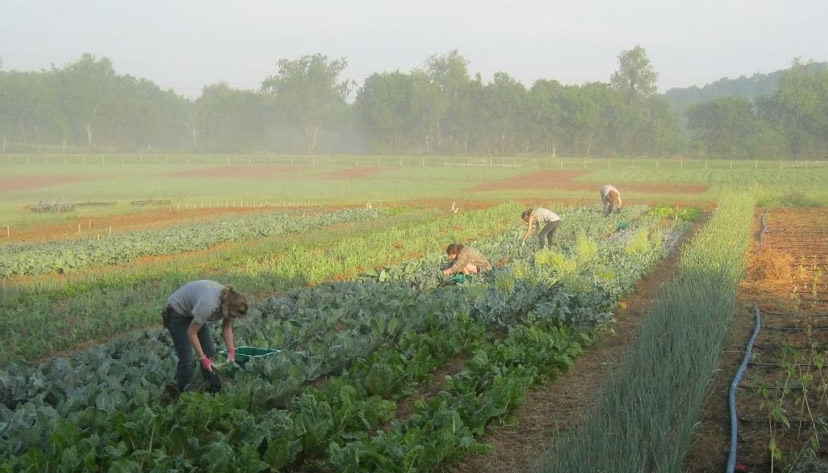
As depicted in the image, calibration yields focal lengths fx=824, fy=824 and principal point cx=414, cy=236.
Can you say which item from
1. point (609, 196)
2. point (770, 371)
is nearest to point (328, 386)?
point (770, 371)

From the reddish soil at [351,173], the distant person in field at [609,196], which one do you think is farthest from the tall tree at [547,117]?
the distant person in field at [609,196]

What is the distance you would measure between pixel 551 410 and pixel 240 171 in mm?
59105

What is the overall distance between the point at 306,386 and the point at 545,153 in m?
85.7

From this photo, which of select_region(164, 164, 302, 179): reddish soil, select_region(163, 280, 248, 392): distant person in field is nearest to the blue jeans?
select_region(163, 280, 248, 392): distant person in field

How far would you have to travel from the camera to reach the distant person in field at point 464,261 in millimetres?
13043

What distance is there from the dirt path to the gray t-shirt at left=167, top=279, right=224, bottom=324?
7.92 feet

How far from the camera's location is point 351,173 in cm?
6269

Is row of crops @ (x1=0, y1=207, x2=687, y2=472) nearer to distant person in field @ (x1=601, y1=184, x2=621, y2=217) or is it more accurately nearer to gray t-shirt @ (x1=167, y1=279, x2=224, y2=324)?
gray t-shirt @ (x1=167, y1=279, x2=224, y2=324)

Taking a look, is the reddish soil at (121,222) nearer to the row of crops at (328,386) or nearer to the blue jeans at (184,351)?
the row of crops at (328,386)

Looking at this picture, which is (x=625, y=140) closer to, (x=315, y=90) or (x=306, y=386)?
→ (x=315, y=90)

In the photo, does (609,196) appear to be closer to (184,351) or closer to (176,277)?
(176,277)

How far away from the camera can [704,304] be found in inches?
372

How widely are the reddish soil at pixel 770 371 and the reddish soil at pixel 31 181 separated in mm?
44627

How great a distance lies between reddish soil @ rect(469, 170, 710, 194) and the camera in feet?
152
